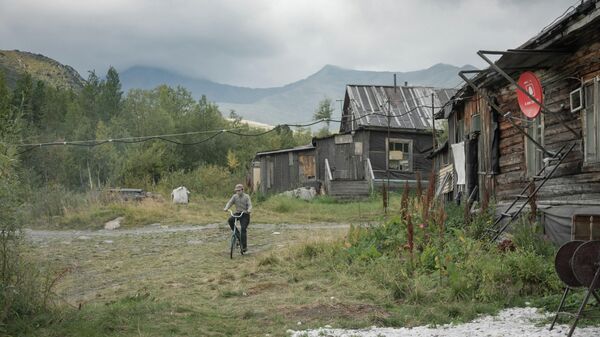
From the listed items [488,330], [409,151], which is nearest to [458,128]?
[488,330]

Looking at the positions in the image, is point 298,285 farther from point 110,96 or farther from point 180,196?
point 110,96

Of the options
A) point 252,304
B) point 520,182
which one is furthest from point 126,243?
point 520,182

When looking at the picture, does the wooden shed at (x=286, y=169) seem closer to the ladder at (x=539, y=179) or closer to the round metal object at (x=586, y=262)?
the ladder at (x=539, y=179)

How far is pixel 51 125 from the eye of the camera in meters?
50.8

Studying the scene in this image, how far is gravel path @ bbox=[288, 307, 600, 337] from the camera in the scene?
19.2ft

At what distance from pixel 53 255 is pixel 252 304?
8.47 metres

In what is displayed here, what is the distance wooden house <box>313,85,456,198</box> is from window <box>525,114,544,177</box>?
55.8ft

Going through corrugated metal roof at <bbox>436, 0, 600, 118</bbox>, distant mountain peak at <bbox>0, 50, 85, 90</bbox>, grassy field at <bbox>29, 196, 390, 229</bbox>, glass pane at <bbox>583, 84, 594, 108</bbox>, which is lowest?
grassy field at <bbox>29, 196, 390, 229</bbox>

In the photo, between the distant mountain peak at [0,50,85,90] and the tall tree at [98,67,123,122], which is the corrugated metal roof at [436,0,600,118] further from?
the distant mountain peak at [0,50,85,90]

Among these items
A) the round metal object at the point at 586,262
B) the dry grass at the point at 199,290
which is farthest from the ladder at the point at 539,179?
the round metal object at the point at 586,262

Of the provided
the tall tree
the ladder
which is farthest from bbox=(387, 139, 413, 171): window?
the tall tree

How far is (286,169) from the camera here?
116 ft

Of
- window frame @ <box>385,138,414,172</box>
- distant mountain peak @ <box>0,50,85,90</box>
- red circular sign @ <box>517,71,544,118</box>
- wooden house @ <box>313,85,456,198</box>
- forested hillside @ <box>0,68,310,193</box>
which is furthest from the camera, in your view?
distant mountain peak @ <box>0,50,85,90</box>

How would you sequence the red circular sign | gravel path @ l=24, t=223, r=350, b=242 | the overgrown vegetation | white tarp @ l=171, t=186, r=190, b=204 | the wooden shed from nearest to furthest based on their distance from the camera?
1. the overgrown vegetation
2. the red circular sign
3. gravel path @ l=24, t=223, r=350, b=242
4. white tarp @ l=171, t=186, r=190, b=204
5. the wooden shed
